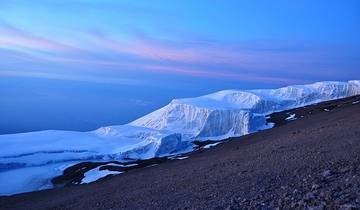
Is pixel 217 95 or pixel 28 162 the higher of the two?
pixel 217 95

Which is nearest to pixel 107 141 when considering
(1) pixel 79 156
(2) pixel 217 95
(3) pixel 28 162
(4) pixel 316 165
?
(1) pixel 79 156

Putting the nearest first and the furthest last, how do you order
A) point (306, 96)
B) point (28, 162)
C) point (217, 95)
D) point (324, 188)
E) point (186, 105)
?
point (324, 188)
point (28, 162)
point (186, 105)
point (217, 95)
point (306, 96)

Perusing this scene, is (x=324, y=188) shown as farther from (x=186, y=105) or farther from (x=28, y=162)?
(x=186, y=105)

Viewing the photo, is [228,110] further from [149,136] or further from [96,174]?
[96,174]

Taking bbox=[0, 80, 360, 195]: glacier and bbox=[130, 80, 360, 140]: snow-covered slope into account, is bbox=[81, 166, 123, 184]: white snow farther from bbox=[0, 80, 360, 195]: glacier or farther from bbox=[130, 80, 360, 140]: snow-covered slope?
bbox=[130, 80, 360, 140]: snow-covered slope

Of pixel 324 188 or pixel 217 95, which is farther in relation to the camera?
pixel 217 95

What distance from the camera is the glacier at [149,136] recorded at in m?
49.1

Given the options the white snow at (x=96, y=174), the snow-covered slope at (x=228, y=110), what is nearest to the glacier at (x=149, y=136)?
the snow-covered slope at (x=228, y=110)

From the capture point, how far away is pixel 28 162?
50281 mm

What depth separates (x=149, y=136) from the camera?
64.5 meters

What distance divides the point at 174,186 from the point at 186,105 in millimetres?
56814

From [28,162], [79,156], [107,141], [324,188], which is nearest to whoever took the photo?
[324,188]

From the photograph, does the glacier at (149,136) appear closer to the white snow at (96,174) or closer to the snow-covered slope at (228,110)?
the snow-covered slope at (228,110)

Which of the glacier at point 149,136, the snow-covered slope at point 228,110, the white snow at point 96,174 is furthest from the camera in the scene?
the snow-covered slope at point 228,110
